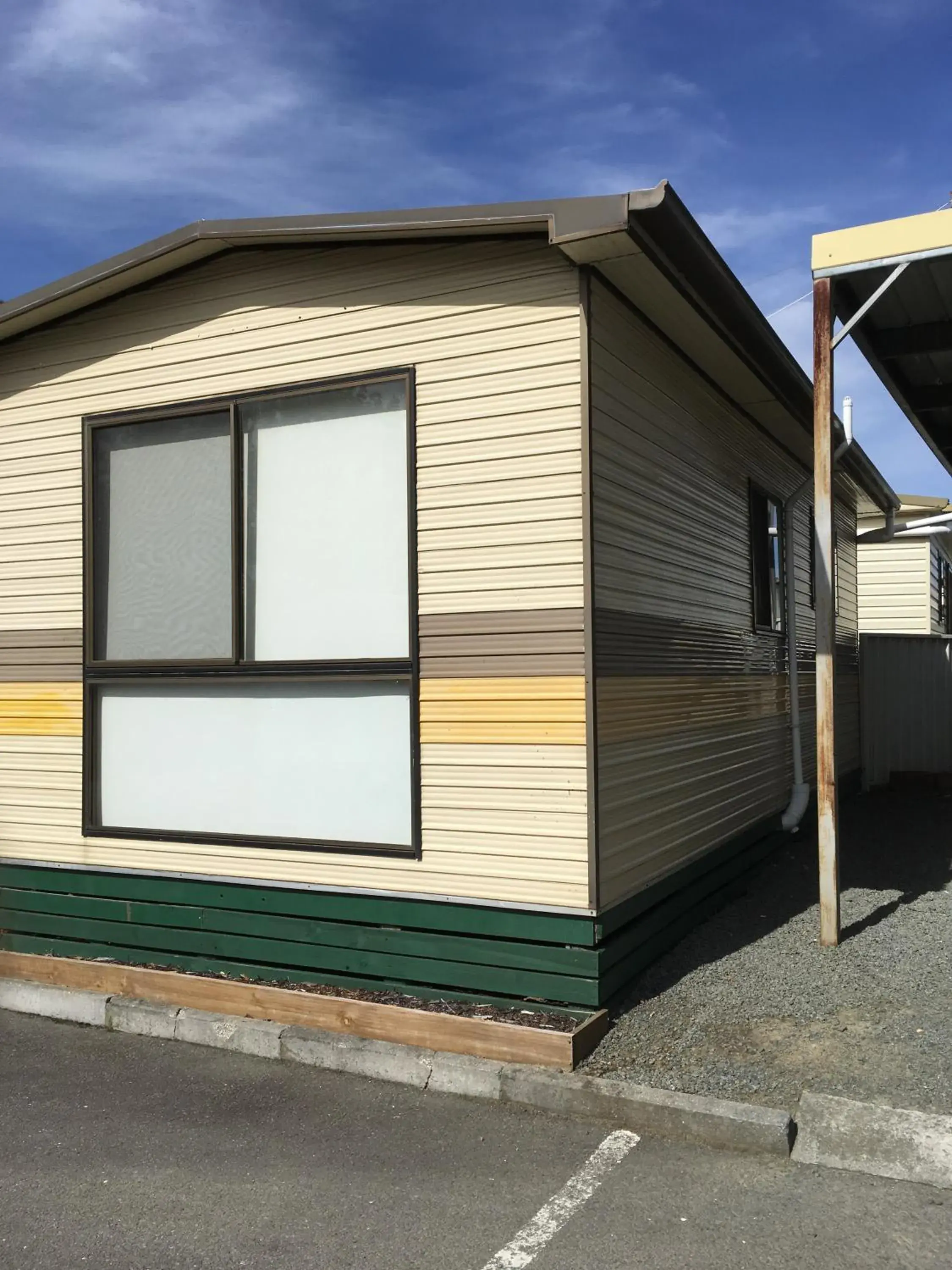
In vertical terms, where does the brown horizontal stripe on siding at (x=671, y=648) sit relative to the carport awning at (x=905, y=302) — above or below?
below

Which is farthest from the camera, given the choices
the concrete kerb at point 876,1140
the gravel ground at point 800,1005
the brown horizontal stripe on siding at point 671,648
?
the brown horizontal stripe on siding at point 671,648

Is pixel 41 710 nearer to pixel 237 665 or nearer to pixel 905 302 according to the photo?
pixel 237 665

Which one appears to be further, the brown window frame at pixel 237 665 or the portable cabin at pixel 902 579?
the portable cabin at pixel 902 579

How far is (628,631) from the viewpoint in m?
5.91

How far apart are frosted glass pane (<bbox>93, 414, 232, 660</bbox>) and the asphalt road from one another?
253 centimetres

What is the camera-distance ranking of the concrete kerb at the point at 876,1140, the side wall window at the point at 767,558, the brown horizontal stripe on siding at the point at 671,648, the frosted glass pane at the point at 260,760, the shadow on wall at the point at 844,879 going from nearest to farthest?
1. the concrete kerb at the point at 876,1140
2. the brown horizontal stripe on siding at the point at 671,648
3. the frosted glass pane at the point at 260,760
4. the shadow on wall at the point at 844,879
5. the side wall window at the point at 767,558

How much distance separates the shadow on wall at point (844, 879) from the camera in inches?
242

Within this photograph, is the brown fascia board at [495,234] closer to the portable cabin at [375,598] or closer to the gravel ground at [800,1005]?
the portable cabin at [375,598]

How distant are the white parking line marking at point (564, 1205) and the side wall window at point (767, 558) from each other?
17.2ft

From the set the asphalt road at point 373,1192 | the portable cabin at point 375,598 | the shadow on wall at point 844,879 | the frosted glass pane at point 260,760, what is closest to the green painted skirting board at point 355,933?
the portable cabin at point 375,598

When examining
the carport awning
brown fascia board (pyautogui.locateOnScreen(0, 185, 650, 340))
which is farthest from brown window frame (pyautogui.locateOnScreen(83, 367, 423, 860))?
the carport awning

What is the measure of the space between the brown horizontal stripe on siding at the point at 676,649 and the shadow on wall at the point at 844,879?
1533mm

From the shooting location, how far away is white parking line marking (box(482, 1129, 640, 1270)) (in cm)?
360

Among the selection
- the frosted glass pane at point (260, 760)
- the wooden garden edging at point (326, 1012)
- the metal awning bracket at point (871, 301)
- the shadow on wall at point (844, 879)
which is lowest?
the wooden garden edging at point (326, 1012)
